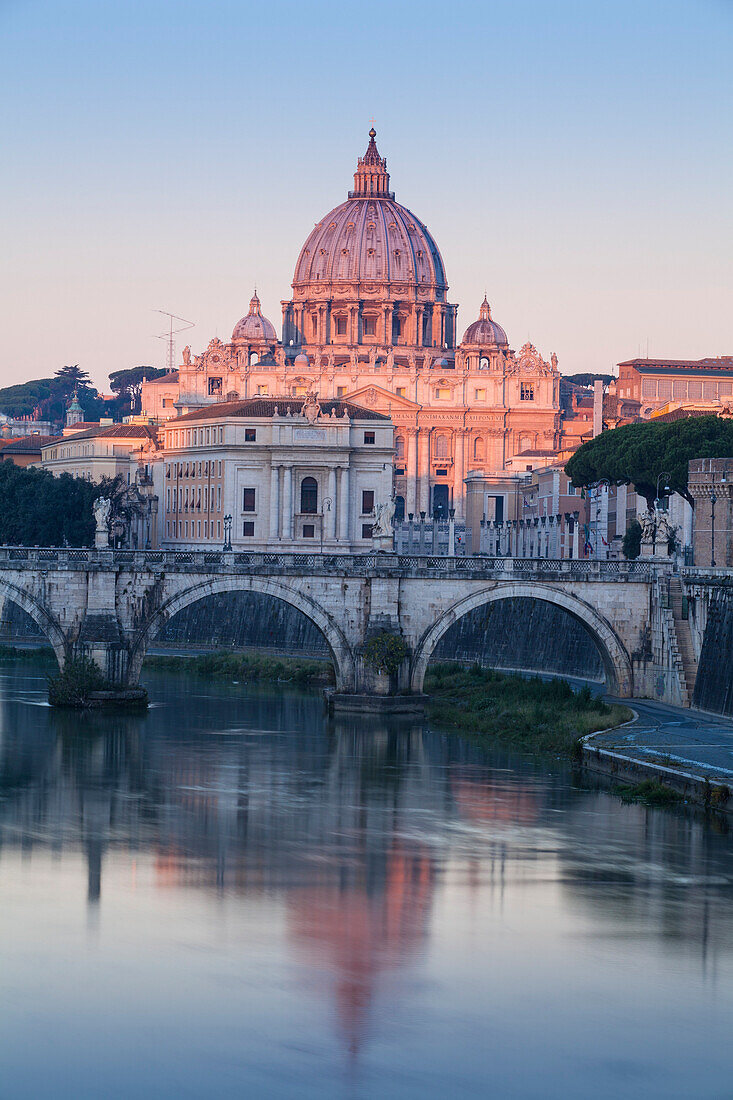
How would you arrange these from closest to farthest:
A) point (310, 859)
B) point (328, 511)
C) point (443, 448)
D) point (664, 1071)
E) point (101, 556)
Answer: point (664, 1071) → point (310, 859) → point (101, 556) → point (328, 511) → point (443, 448)

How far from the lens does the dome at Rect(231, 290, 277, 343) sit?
15138cm

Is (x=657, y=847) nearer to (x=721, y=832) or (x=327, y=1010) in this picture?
(x=721, y=832)

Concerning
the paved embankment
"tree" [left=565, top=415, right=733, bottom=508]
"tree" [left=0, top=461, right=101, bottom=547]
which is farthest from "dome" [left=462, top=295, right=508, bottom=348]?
the paved embankment

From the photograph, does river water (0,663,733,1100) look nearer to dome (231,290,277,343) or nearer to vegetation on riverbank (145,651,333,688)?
vegetation on riverbank (145,651,333,688)

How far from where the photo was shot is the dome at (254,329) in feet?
497

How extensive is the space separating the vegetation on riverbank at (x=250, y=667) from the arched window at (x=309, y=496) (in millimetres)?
34473

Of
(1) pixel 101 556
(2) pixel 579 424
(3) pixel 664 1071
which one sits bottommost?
(3) pixel 664 1071

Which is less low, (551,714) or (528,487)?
(528,487)

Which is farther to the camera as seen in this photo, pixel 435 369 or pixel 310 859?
pixel 435 369

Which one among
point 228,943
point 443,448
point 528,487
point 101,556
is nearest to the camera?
point 228,943

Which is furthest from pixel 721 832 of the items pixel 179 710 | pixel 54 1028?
pixel 179 710

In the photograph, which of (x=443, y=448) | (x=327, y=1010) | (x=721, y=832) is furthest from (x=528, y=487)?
(x=327, y=1010)

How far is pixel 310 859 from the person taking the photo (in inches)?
1205

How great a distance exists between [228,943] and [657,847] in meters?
8.79
